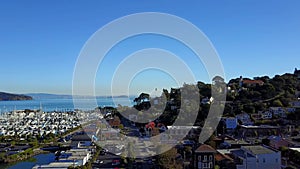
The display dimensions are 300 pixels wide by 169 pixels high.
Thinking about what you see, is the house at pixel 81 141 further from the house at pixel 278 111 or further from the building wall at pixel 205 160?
the house at pixel 278 111

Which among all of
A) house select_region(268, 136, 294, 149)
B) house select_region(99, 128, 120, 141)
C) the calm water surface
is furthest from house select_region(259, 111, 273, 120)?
house select_region(99, 128, 120, 141)

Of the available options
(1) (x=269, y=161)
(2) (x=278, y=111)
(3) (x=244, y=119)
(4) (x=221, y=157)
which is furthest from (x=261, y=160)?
(2) (x=278, y=111)

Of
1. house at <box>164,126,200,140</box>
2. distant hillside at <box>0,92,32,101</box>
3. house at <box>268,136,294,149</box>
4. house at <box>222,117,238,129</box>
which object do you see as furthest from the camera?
distant hillside at <box>0,92,32,101</box>

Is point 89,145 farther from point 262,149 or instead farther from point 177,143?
point 262,149

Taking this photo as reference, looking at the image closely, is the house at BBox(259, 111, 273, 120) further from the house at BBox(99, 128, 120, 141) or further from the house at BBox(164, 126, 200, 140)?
the house at BBox(99, 128, 120, 141)

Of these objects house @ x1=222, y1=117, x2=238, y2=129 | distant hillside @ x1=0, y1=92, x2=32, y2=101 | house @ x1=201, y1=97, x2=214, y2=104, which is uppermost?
distant hillside @ x1=0, y1=92, x2=32, y2=101

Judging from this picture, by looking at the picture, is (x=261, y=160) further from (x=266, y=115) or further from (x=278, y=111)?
(x=278, y=111)

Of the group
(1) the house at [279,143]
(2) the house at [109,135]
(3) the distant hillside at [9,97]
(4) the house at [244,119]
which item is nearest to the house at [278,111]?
(4) the house at [244,119]

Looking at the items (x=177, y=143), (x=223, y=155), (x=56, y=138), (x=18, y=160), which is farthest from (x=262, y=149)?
(x=56, y=138)

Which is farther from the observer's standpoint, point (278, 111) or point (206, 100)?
point (206, 100)
